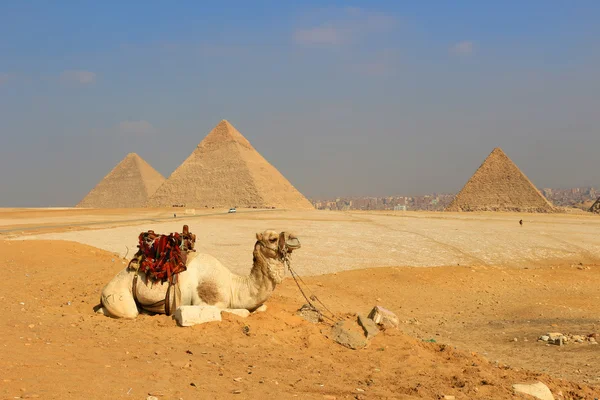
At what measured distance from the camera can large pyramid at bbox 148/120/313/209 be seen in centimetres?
12481

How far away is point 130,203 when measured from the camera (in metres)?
145

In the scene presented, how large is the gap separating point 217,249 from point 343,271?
19.2 feet

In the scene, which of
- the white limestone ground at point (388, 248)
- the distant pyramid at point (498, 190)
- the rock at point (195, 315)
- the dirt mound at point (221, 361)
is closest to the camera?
the dirt mound at point (221, 361)

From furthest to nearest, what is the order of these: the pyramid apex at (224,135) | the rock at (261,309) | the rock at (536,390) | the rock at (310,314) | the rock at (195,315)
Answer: the pyramid apex at (224,135) < the rock at (310,314) < the rock at (261,309) < the rock at (195,315) < the rock at (536,390)

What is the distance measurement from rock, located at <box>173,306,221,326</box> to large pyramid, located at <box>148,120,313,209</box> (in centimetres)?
10970

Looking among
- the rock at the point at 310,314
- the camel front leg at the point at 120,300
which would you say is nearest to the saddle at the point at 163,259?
the camel front leg at the point at 120,300

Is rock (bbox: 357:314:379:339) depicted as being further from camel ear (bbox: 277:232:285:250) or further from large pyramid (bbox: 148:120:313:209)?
large pyramid (bbox: 148:120:313:209)

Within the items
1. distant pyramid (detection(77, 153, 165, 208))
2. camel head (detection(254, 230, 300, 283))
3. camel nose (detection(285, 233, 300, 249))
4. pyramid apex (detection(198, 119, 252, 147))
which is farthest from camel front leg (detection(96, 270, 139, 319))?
distant pyramid (detection(77, 153, 165, 208))

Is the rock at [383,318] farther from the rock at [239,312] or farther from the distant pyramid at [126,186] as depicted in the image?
the distant pyramid at [126,186]

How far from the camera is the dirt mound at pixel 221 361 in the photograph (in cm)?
479

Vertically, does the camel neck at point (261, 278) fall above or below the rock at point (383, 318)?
above

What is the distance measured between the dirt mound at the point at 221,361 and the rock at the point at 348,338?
0.11 meters

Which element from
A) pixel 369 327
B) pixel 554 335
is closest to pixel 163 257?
pixel 369 327

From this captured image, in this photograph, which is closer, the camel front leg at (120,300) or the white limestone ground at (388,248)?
the camel front leg at (120,300)
